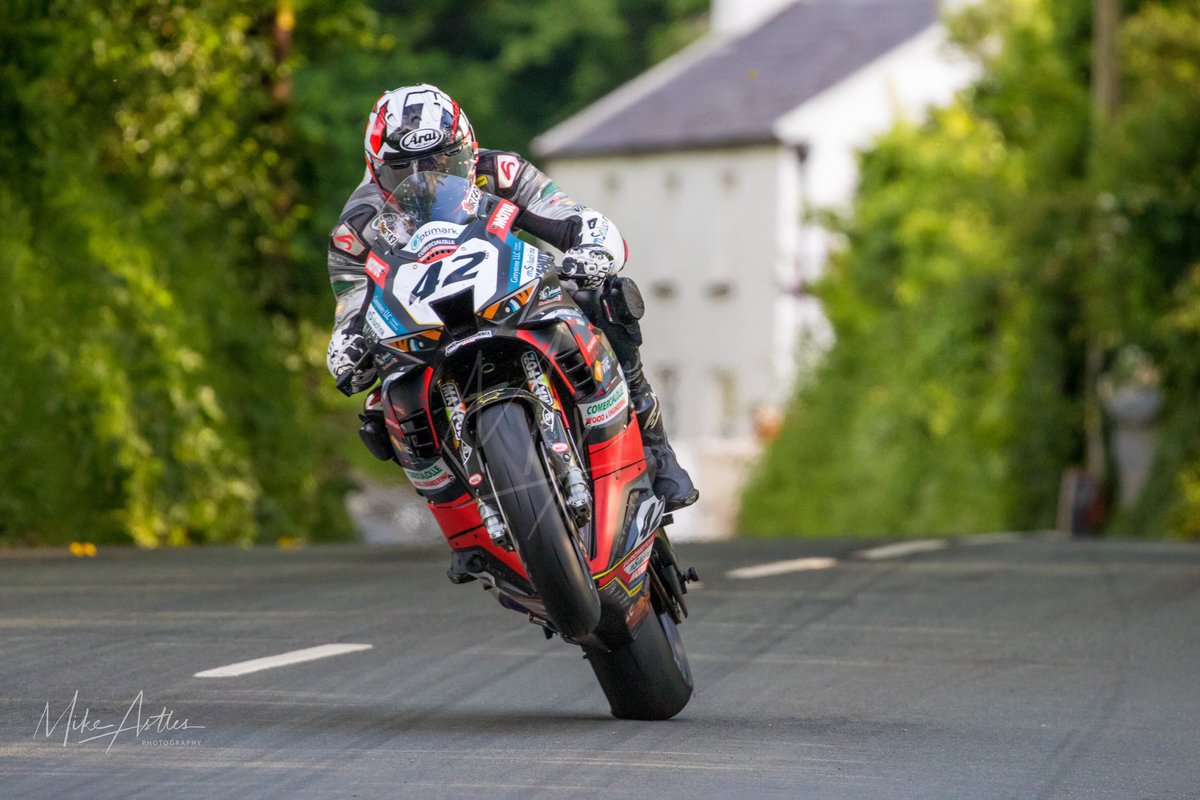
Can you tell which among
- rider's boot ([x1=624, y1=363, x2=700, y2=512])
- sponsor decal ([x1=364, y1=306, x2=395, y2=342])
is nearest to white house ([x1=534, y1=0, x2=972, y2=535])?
rider's boot ([x1=624, y1=363, x2=700, y2=512])

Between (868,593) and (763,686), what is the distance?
3.55m

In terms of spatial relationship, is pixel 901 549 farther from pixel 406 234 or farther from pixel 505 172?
pixel 406 234

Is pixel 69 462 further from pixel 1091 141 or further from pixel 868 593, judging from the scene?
pixel 1091 141

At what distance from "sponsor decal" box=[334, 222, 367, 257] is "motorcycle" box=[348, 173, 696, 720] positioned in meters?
0.17

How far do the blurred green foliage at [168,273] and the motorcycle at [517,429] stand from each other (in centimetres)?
865

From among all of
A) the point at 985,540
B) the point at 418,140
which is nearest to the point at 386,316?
the point at 418,140

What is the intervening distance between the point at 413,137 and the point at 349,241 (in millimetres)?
410

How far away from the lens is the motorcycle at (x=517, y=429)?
→ 7.47m

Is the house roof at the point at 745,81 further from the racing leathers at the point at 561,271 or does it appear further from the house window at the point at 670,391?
the racing leathers at the point at 561,271

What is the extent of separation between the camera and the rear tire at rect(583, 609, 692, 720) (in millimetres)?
8094

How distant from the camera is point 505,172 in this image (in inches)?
326

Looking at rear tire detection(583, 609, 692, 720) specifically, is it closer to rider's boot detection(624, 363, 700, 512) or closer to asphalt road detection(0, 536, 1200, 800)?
asphalt road detection(0, 536, 1200, 800)

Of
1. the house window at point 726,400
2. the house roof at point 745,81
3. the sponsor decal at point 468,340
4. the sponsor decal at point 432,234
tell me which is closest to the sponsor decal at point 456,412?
the sponsor decal at point 468,340
